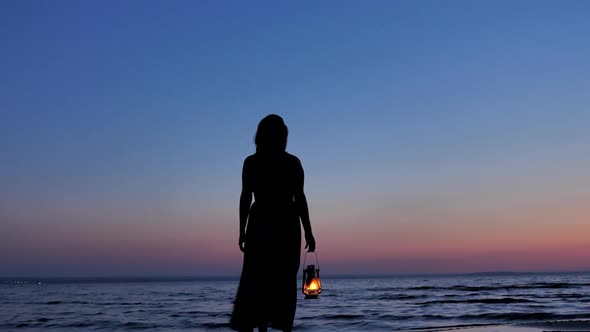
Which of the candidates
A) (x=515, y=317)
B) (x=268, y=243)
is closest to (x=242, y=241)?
(x=268, y=243)

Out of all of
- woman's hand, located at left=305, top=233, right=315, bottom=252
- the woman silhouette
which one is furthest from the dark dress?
woman's hand, located at left=305, top=233, right=315, bottom=252

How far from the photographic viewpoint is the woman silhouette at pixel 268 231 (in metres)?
4.71

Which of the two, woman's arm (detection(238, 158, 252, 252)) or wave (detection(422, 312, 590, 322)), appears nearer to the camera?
woman's arm (detection(238, 158, 252, 252))

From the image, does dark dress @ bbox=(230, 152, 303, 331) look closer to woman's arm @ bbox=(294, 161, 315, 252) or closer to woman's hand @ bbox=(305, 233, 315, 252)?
woman's arm @ bbox=(294, 161, 315, 252)

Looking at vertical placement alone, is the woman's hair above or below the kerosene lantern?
above

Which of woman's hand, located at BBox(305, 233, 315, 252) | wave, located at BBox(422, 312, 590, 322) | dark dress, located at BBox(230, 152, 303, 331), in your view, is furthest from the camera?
wave, located at BBox(422, 312, 590, 322)

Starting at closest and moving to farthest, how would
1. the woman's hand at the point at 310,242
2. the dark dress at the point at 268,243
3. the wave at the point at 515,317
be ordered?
the dark dress at the point at 268,243 < the woman's hand at the point at 310,242 < the wave at the point at 515,317

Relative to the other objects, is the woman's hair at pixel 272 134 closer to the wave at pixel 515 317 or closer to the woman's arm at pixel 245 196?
the woman's arm at pixel 245 196

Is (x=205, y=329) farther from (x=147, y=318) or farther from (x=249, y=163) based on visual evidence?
(x=249, y=163)

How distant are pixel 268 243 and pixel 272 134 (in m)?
0.89

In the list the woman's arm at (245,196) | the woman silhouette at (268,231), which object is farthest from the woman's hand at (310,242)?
the woman's arm at (245,196)

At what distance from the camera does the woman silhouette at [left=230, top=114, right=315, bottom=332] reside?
471 cm

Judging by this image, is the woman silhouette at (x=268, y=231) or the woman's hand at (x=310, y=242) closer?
the woman silhouette at (x=268, y=231)

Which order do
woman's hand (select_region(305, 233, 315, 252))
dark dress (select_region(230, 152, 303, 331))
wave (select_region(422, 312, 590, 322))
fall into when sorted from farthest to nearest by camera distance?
wave (select_region(422, 312, 590, 322)) < woman's hand (select_region(305, 233, 315, 252)) < dark dress (select_region(230, 152, 303, 331))
